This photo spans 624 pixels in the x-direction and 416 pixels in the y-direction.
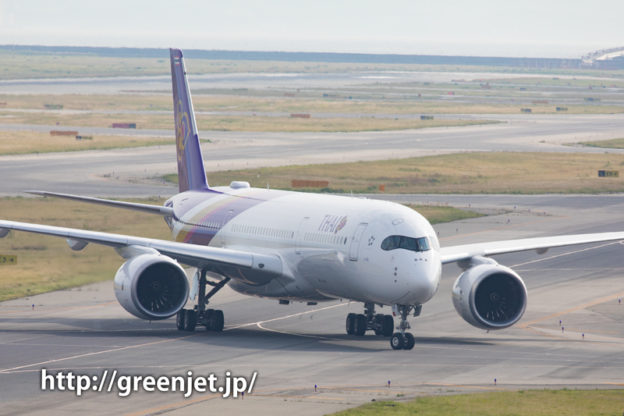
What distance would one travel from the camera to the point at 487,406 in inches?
1455

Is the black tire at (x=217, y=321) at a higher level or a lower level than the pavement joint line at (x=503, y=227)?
lower

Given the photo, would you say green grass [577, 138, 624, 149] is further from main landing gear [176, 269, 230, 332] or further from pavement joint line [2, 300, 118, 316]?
main landing gear [176, 269, 230, 332]

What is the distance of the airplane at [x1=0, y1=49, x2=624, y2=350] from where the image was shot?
156 ft

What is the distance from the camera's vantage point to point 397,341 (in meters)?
47.6

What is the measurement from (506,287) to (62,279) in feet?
90.8

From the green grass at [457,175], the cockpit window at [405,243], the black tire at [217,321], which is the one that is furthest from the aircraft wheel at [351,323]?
the green grass at [457,175]

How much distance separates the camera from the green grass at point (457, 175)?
118m

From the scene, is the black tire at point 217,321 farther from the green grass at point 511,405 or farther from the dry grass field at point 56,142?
the dry grass field at point 56,142

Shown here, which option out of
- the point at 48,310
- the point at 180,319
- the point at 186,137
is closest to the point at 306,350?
the point at 180,319

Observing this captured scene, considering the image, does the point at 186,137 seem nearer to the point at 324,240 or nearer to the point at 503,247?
the point at 324,240

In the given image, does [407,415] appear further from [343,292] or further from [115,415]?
[343,292]

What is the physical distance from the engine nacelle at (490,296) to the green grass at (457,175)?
62.0 metres

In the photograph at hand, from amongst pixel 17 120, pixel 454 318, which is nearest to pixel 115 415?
pixel 454 318

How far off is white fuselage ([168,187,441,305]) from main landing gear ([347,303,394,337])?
5.56 feet
